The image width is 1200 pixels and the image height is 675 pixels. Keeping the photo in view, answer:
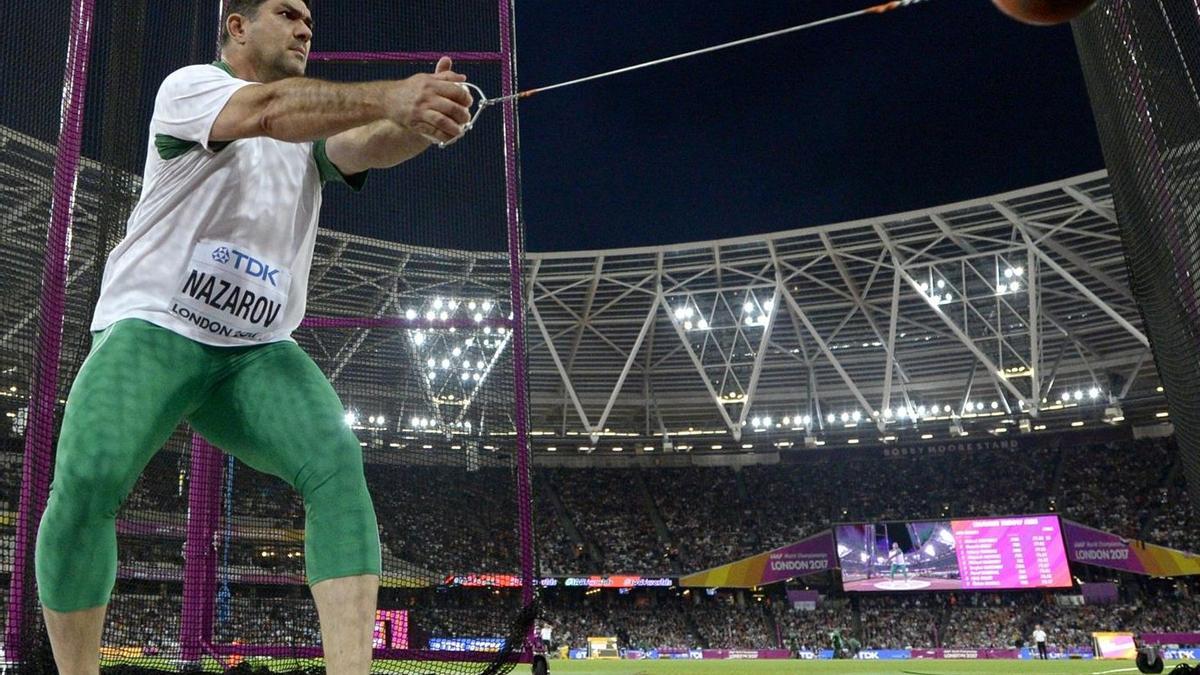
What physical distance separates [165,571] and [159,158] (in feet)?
15.5

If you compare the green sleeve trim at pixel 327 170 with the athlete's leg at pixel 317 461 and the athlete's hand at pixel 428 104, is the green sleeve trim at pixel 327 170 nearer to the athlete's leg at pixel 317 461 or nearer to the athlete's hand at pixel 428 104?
the athlete's leg at pixel 317 461

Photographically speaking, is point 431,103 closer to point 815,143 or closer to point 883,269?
point 883,269

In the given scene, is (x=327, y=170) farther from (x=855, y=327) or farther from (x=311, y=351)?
(x=855, y=327)

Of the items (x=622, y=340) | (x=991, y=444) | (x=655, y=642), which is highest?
(x=622, y=340)

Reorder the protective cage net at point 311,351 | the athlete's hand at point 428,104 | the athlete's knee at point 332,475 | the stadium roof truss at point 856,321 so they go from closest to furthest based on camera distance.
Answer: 1. the athlete's hand at point 428,104
2. the athlete's knee at point 332,475
3. the protective cage net at point 311,351
4. the stadium roof truss at point 856,321

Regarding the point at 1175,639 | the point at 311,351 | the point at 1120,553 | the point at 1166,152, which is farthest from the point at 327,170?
the point at 1120,553

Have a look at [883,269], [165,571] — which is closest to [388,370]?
[165,571]

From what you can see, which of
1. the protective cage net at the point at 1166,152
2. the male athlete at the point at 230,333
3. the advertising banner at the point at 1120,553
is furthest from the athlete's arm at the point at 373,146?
the advertising banner at the point at 1120,553

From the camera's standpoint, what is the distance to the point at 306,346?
7836mm

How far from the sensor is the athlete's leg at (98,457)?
247cm

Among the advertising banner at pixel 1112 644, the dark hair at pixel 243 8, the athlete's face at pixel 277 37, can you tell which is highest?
the dark hair at pixel 243 8

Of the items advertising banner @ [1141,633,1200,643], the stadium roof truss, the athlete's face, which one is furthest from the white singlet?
advertising banner @ [1141,633,1200,643]

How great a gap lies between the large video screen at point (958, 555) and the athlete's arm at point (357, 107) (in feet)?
124

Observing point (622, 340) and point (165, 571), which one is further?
point (622, 340)
